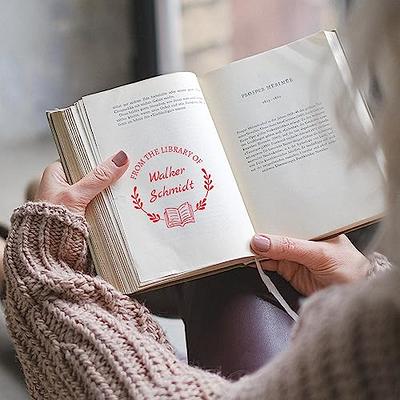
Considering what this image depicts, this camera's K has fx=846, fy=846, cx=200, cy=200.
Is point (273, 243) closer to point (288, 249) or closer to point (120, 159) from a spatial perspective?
point (288, 249)

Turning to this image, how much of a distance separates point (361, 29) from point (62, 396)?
1.39ft

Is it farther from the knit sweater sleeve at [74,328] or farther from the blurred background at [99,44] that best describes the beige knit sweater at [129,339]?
the blurred background at [99,44]

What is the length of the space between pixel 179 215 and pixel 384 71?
0.45m

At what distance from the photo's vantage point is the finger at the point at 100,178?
83 cm

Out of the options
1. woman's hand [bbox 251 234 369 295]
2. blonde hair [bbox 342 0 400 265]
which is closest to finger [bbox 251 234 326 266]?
woman's hand [bbox 251 234 369 295]

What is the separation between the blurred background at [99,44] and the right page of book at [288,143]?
90 centimetres

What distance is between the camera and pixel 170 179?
854 mm

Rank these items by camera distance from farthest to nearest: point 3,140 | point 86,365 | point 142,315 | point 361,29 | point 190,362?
point 3,140
point 190,362
point 142,315
point 86,365
point 361,29

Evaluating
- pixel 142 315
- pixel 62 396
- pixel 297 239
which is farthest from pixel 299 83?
pixel 62 396

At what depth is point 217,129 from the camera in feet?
2.93

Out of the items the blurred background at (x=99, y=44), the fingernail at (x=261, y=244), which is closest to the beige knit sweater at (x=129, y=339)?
the fingernail at (x=261, y=244)

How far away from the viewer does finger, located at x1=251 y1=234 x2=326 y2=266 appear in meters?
0.83

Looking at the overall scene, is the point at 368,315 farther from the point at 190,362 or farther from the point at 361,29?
the point at 190,362

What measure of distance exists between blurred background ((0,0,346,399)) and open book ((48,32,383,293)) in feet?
2.95
